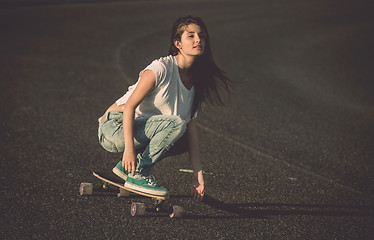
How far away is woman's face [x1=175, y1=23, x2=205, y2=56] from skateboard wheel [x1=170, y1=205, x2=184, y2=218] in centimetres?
138

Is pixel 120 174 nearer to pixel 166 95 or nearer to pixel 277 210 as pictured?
pixel 166 95

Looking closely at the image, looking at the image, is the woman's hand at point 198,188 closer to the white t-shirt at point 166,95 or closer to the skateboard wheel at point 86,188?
the white t-shirt at point 166,95

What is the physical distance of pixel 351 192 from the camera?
5.38 metres

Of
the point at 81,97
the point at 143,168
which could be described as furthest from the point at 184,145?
the point at 81,97

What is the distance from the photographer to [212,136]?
684 centimetres

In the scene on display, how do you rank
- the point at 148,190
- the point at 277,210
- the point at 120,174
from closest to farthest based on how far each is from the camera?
1. the point at 148,190
2. the point at 120,174
3. the point at 277,210

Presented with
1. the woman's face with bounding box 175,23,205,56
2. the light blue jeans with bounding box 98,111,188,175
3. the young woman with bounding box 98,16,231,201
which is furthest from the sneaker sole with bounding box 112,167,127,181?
the woman's face with bounding box 175,23,205,56

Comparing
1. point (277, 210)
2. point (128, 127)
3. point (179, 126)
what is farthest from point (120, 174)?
point (277, 210)

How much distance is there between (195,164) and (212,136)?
98.1 inches

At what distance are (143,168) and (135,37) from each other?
10.5 meters

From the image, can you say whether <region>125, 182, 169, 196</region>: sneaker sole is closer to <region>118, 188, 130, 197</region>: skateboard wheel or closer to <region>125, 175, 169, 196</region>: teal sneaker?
<region>125, 175, 169, 196</region>: teal sneaker

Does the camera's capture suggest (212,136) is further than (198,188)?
Yes

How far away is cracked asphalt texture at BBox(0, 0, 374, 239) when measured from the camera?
414 cm

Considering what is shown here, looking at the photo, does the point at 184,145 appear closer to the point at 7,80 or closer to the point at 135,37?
the point at 7,80
